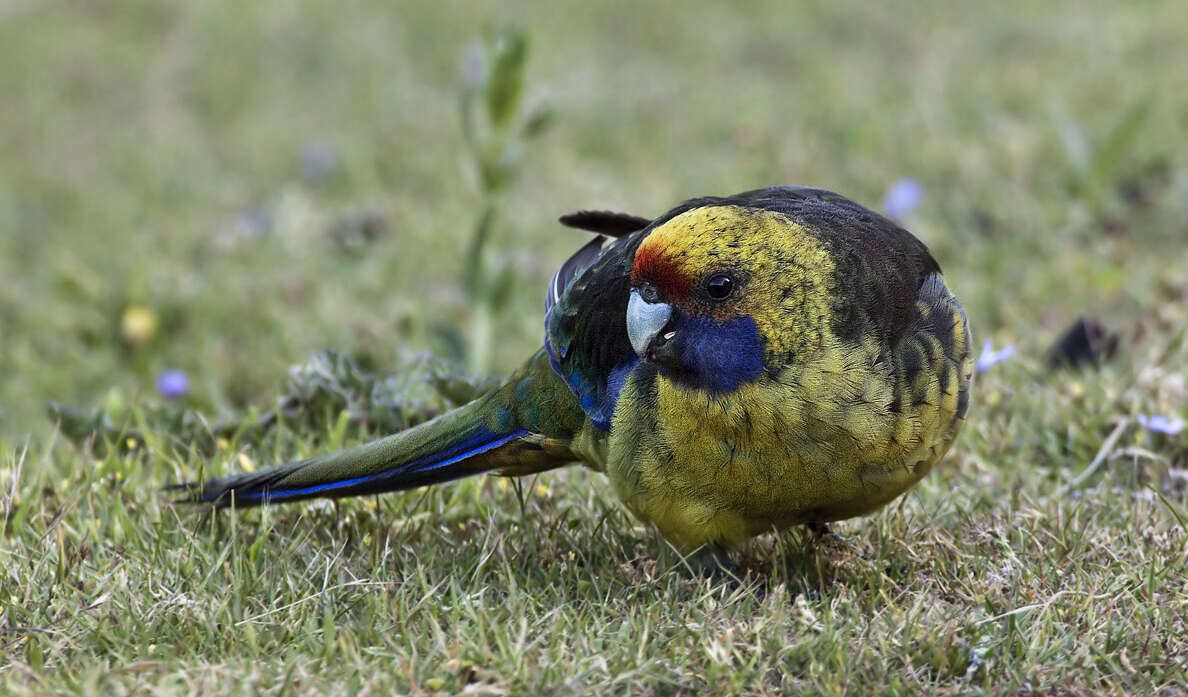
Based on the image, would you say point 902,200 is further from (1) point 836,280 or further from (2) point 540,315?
(1) point 836,280

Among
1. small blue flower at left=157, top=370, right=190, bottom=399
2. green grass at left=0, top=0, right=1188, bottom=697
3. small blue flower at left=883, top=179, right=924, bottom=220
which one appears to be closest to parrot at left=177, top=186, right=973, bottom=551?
green grass at left=0, top=0, right=1188, bottom=697

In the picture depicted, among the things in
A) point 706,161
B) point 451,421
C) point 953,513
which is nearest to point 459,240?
point 706,161

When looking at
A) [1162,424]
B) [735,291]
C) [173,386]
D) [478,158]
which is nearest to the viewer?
[735,291]

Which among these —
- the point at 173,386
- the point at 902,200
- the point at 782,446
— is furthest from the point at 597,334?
the point at 902,200

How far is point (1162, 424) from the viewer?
318 cm

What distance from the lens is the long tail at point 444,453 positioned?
281cm

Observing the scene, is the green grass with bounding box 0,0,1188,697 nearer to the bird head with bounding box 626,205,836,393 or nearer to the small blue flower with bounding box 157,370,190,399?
the small blue flower with bounding box 157,370,190,399

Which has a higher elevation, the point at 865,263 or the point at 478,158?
the point at 478,158

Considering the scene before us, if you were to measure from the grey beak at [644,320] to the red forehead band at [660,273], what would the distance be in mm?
40

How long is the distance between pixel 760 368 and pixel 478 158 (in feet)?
6.30

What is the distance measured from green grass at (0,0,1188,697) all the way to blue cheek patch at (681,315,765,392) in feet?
1.40

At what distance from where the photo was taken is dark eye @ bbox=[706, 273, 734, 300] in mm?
2377

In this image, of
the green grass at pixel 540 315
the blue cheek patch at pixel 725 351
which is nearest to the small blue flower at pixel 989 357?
the green grass at pixel 540 315

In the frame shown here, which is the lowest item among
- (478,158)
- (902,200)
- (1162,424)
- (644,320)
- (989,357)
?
(1162,424)
